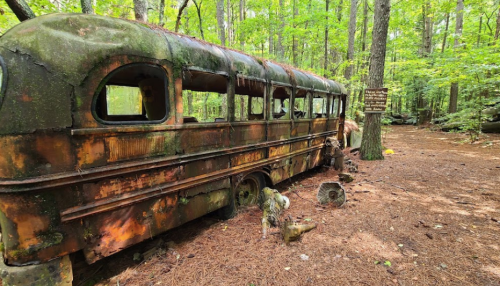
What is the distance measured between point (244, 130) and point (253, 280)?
2.40 metres

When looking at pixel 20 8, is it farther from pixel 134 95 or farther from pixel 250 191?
pixel 250 191

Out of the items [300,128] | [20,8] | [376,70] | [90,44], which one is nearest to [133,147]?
[90,44]

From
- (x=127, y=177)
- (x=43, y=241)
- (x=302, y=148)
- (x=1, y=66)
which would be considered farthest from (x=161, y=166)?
(x=302, y=148)

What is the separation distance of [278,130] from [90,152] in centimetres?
364

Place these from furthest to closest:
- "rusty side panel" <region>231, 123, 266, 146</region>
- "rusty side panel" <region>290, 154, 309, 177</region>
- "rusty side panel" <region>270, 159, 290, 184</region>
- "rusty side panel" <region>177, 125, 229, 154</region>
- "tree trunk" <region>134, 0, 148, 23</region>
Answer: "rusty side panel" <region>290, 154, 309, 177</region> → "tree trunk" <region>134, 0, 148, 23</region> → "rusty side panel" <region>270, 159, 290, 184</region> → "rusty side panel" <region>231, 123, 266, 146</region> → "rusty side panel" <region>177, 125, 229, 154</region>

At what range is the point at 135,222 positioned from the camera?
8.95 ft

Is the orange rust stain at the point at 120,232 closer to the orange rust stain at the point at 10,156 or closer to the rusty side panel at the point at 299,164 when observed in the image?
the orange rust stain at the point at 10,156

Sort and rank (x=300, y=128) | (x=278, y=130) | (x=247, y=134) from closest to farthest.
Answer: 1. (x=247, y=134)
2. (x=278, y=130)
3. (x=300, y=128)

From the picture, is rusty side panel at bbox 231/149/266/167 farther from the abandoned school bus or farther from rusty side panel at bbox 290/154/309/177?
rusty side panel at bbox 290/154/309/177

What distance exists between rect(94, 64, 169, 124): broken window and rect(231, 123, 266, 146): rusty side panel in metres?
1.21

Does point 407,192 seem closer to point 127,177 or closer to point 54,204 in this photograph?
point 127,177

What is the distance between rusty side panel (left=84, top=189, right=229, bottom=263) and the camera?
2.44 meters

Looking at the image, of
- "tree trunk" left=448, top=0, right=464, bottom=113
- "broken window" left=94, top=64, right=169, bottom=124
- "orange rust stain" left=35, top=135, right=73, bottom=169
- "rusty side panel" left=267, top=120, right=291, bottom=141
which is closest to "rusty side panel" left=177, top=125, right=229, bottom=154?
"broken window" left=94, top=64, right=169, bottom=124

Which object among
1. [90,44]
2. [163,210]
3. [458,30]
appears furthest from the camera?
[458,30]
